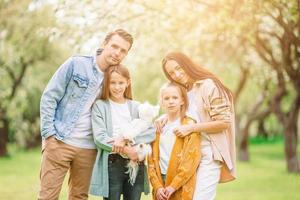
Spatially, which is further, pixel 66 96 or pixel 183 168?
pixel 66 96

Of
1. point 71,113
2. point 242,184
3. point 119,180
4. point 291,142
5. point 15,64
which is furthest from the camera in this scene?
point 15,64

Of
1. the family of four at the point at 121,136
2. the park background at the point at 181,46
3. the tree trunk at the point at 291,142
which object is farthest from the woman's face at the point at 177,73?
the tree trunk at the point at 291,142

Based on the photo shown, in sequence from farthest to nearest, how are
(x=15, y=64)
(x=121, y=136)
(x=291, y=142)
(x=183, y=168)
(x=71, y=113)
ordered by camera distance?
(x=15, y=64) → (x=291, y=142) → (x=71, y=113) → (x=121, y=136) → (x=183, y=168)

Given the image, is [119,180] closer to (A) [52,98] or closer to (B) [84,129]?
(B) [84,129]

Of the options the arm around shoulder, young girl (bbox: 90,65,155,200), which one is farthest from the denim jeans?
the arm around shoulder

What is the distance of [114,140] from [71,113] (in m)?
0.49

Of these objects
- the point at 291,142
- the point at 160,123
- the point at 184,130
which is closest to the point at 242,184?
the point at 291,142

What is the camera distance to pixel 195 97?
534cm

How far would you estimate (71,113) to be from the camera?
5.46 m

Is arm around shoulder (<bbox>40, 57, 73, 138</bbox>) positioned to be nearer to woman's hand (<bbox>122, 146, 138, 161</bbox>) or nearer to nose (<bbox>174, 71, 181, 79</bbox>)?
woman's hand (<bbox>122, 146, 138, 161</bbox>)

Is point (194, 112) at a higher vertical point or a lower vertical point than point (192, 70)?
lower

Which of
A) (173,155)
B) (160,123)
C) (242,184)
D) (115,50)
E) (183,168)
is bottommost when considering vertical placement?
(242,184)

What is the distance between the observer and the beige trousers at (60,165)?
215 inches

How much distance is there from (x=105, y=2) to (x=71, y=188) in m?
6.12
